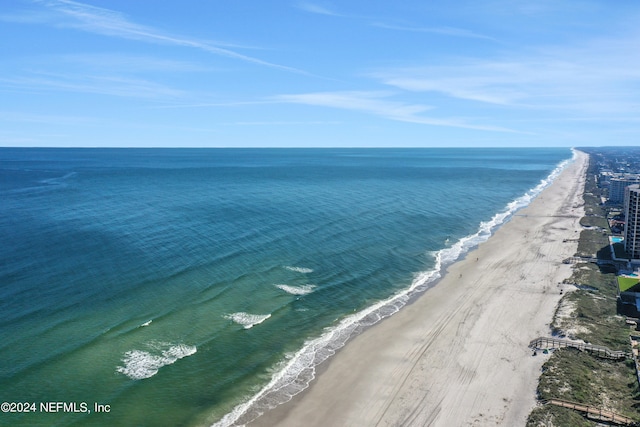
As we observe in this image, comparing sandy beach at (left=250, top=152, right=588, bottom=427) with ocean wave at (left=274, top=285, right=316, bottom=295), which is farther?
ocean wave at (left=274, top=285, right=316, bottom=295)

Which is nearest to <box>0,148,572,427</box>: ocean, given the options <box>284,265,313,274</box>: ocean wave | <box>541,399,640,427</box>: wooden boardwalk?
<box>284,265,313,274</box>: ocean wave

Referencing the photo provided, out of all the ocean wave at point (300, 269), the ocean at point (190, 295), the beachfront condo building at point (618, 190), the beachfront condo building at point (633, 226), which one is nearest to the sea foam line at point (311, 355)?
the ocean at point (190, 295)

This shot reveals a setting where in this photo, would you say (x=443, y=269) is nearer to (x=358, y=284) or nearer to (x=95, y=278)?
(x=358, y=284)

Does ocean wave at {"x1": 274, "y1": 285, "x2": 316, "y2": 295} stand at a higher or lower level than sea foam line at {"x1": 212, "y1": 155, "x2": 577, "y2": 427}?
higher

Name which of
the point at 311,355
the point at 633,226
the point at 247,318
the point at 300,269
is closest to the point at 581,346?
the point at 311,355

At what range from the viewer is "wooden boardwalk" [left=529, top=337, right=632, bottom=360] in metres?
40.6

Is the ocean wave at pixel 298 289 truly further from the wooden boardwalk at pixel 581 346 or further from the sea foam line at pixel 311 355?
the wooden boardwalk at pixel 581 346

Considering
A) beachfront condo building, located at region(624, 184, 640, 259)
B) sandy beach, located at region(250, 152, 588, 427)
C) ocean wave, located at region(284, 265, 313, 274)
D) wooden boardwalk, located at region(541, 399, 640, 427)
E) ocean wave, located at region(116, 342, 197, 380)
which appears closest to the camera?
wooden boardwalk, located at region(541, 399, 640, 427)

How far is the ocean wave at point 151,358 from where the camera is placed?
37938 millimetres

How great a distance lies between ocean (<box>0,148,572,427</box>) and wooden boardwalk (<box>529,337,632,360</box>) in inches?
619

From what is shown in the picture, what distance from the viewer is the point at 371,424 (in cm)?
3303

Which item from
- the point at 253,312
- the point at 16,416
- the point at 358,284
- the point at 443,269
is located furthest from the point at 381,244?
the point at 16,416

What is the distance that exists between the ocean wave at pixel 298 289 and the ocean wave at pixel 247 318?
7145 millimetres

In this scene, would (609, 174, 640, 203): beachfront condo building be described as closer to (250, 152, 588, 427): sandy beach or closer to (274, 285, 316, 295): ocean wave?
(250, 152, 588, 427): sandy beach
